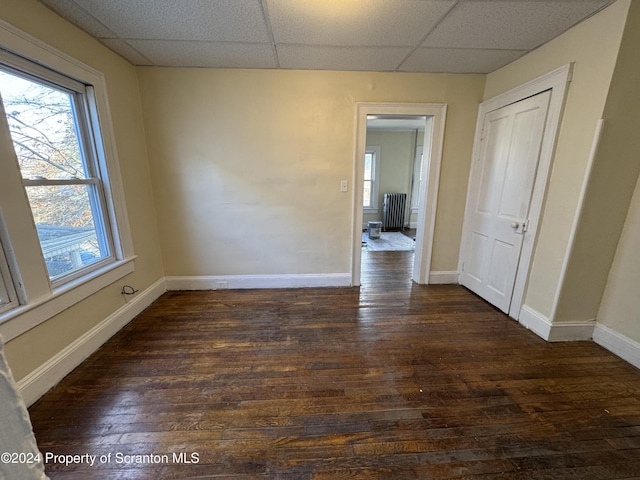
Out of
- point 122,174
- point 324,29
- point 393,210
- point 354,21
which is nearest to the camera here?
point 354,21

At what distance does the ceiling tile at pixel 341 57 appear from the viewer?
2.26 m

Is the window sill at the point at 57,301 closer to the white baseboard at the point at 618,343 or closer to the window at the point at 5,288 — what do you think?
the window at the point at 5,288

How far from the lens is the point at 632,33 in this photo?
1640 millimetres

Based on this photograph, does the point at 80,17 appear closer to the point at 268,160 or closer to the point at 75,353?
the point at 268,160

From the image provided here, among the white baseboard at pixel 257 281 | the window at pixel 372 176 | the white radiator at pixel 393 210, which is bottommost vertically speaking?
the white baseboard at pixel 257 281

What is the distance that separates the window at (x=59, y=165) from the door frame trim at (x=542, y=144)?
3.70m

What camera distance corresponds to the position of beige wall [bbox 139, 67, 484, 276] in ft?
8.91

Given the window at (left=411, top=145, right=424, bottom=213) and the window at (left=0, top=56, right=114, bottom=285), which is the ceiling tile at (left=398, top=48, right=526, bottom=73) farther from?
the window at (left=411, top=145, right=424, bottom=213)

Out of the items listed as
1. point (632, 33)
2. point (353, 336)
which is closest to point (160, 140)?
point (353, 336)

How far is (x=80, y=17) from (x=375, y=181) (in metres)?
6.00

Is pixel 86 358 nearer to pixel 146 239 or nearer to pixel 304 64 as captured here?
pixel 146 239

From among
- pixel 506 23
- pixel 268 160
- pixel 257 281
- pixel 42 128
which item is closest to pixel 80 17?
pixel 42 128

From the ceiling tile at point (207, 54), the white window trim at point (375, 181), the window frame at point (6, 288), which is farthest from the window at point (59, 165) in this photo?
the white window trim at point (375, 181)

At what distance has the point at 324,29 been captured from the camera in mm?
1956
